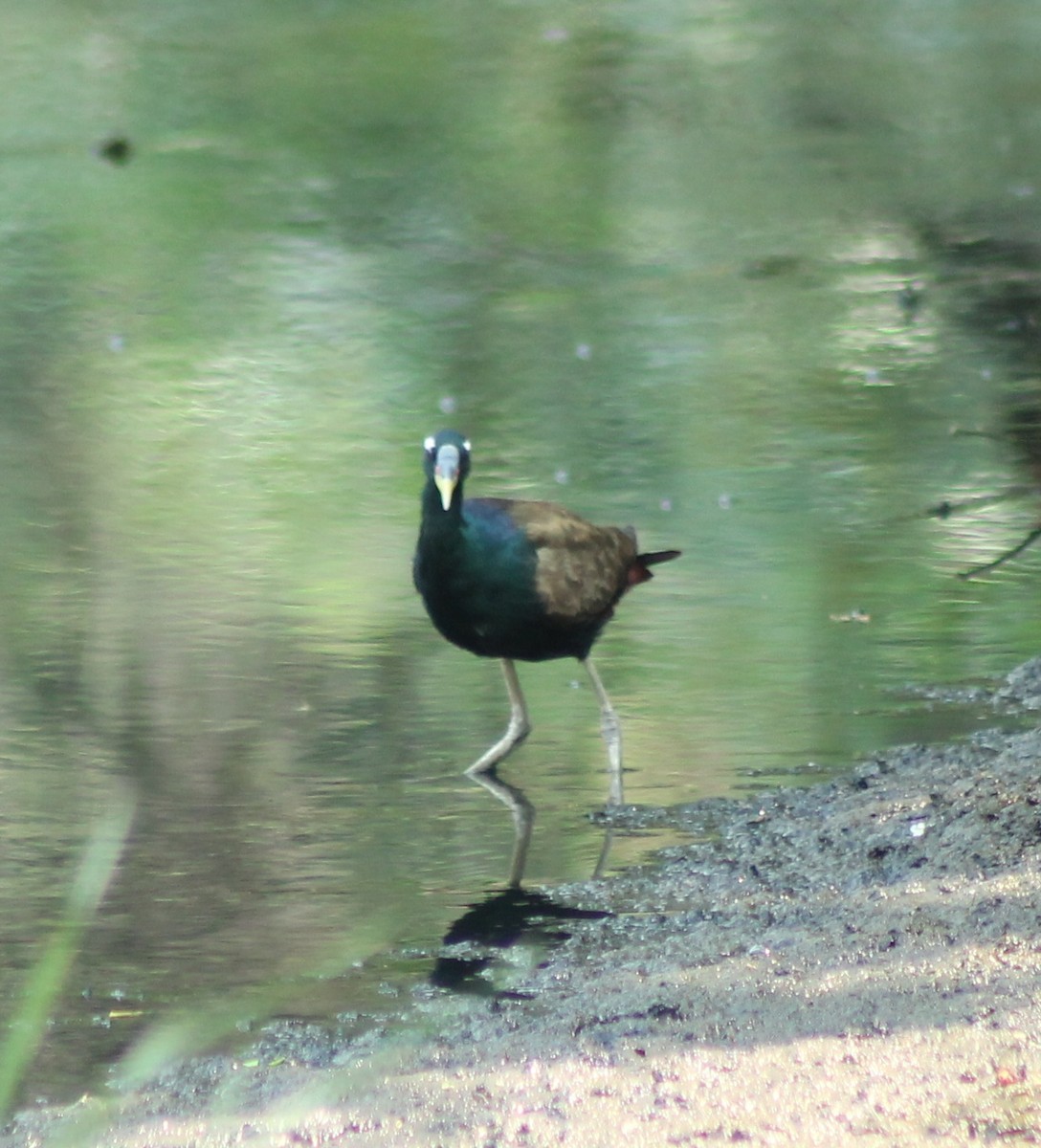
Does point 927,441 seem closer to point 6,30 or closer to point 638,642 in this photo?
point 638,642

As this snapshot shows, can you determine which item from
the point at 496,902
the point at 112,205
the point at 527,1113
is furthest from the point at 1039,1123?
the point at 112,205

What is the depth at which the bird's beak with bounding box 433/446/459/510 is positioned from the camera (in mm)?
6926

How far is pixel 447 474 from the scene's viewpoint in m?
6.95

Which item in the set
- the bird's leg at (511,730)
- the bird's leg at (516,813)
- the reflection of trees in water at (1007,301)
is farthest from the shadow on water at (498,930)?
the reflection of trees in water at (1007,301)

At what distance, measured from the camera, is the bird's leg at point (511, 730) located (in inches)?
274

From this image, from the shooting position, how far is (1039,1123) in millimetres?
4078

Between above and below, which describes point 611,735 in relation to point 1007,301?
above

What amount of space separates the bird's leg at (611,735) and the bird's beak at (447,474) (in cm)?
76

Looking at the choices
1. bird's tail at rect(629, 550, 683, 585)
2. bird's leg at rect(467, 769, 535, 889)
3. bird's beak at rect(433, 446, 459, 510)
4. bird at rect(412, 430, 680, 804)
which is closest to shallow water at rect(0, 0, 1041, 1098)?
bird's leg at rect(467, 769, 535, 889)

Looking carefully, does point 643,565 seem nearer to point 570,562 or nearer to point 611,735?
point 570,562

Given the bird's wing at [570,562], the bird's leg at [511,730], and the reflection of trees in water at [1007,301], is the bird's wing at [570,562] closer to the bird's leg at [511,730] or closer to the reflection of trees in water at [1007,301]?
the bird's leg at [511,730]

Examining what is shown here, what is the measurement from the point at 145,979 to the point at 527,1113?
1428 mm

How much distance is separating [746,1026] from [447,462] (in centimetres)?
267

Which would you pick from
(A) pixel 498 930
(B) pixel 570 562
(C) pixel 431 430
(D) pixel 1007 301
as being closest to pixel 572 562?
(B) pixel 570 562
